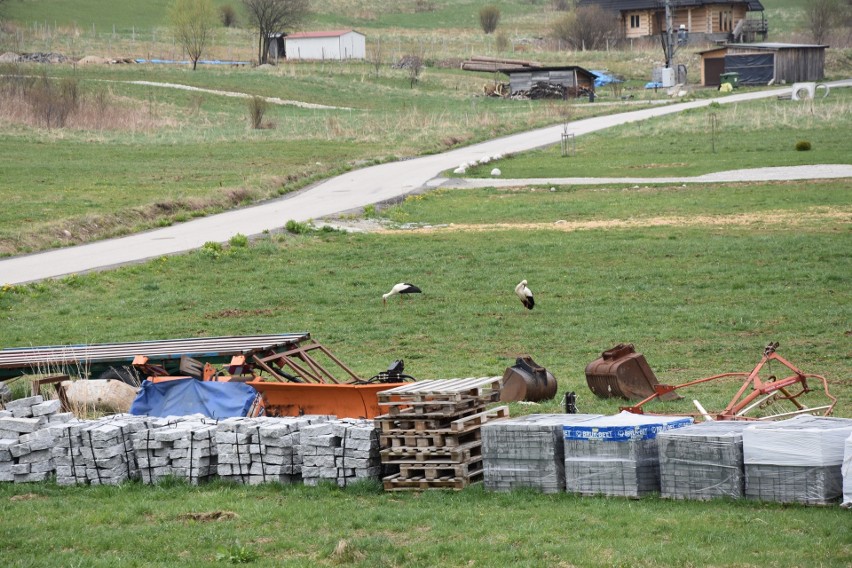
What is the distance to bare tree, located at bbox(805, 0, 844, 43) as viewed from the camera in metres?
113

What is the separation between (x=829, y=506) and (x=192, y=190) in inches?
1286

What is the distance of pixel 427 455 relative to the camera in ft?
36.1

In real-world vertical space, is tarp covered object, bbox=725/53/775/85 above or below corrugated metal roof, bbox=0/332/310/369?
above

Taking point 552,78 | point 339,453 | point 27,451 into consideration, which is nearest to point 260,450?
point 339,453

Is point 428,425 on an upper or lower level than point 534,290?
upper

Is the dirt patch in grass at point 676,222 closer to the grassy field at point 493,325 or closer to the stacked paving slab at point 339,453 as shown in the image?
the grassy field at point 493,325

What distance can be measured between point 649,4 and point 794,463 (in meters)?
112

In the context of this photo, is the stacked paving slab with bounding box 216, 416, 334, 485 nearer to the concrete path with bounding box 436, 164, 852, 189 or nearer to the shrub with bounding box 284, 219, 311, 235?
the shrub with bounding box 284, 219, 311, 235

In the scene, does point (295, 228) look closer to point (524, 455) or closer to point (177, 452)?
point (177, 452)

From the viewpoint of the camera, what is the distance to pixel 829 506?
9.48 meters

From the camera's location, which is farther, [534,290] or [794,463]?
[534,290]

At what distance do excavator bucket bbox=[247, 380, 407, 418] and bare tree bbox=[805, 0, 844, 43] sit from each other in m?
109

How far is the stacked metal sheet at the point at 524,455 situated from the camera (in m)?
10.6

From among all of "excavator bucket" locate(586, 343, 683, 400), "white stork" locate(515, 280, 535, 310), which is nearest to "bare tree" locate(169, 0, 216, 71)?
"white stork" locate(515, 280, 535, 310)
